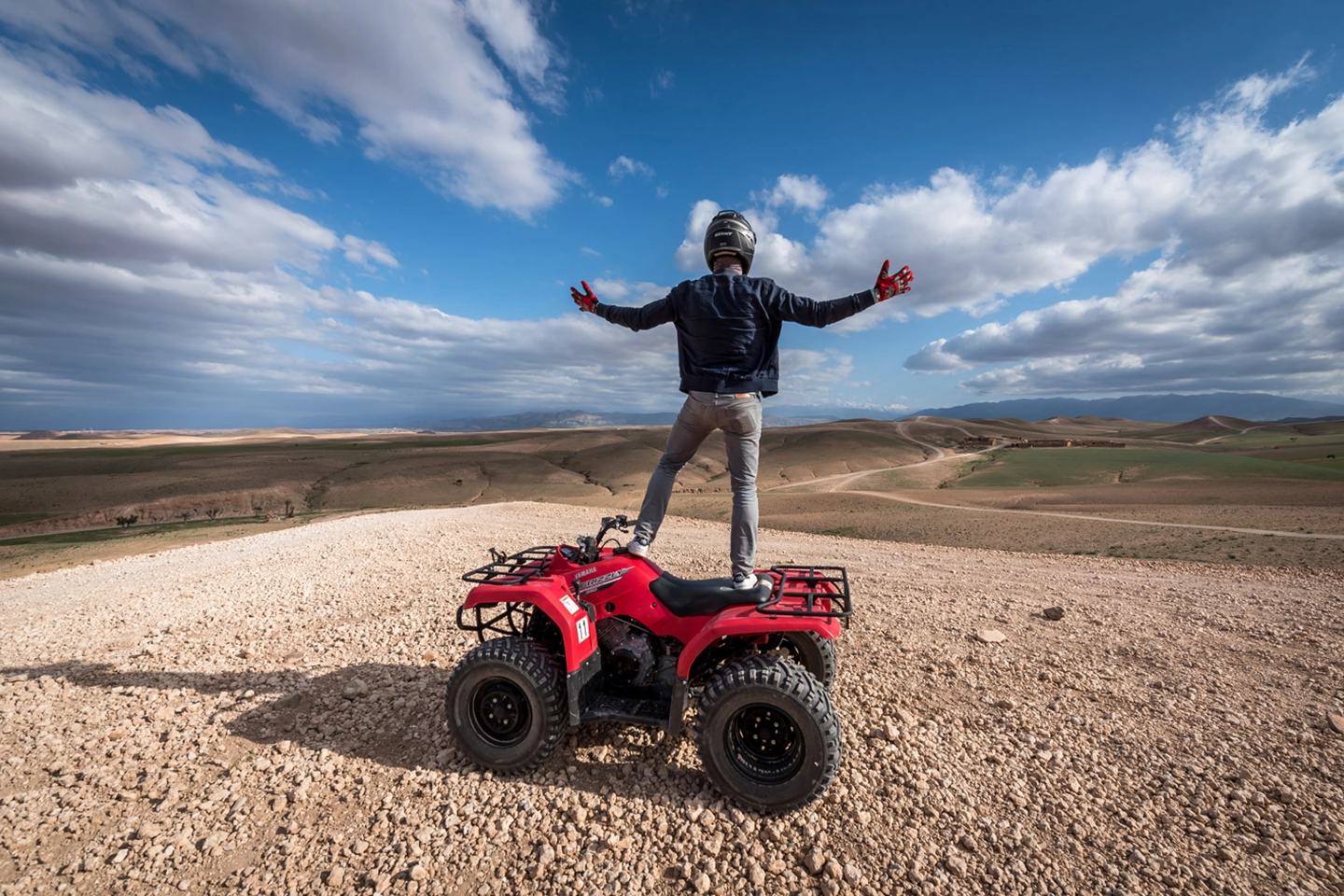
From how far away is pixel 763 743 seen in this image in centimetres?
335

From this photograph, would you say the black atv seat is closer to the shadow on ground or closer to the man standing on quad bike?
the man standing on quad bike

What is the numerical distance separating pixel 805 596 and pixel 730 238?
2670 millimetres

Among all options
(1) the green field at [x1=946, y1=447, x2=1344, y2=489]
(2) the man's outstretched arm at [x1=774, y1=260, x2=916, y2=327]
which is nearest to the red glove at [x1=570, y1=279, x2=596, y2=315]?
(2) the man's outstretched arm at [x1=774, y1=260, x2=916, y2=327]

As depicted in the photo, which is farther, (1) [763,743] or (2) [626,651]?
(2) [626,651]

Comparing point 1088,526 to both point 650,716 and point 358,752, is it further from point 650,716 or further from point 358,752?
point 358,752

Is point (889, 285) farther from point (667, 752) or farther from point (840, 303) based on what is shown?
point (667, 752)

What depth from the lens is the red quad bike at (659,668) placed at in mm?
3182

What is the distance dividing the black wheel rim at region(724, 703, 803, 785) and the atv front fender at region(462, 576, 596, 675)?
104cm

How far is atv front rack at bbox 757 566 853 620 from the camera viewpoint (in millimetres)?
3385

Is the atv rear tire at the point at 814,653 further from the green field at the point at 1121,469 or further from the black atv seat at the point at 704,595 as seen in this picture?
the green field at the point at 1121,469

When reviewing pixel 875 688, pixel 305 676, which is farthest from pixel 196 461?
pixel 875 688

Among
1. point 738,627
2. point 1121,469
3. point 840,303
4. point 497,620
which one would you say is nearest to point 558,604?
point 497,620

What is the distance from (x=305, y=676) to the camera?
4.84 meters

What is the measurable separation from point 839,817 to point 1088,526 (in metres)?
18.2
